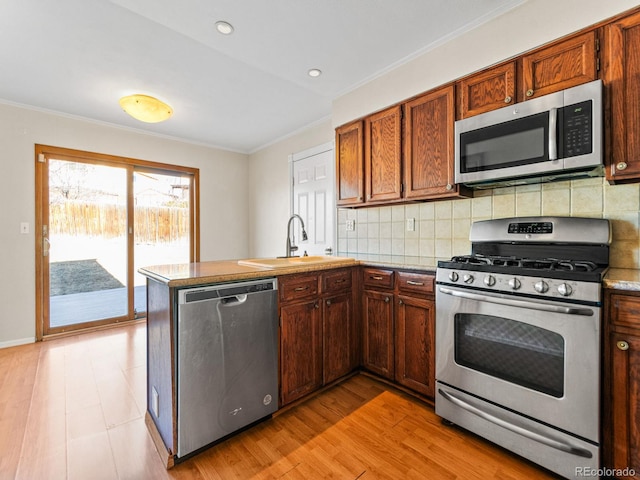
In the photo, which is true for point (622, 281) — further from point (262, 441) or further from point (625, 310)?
point (262, 441)

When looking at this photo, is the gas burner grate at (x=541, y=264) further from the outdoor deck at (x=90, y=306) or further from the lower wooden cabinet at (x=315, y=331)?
the outdoor deck at (x=90, y=306)

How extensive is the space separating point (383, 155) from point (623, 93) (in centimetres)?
143

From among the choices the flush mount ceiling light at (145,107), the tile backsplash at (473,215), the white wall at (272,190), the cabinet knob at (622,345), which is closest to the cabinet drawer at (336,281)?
the tile backsplash at (473,215)

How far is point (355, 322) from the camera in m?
2.35

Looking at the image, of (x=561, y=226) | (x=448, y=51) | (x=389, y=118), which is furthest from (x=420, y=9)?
(x=561, y=226)

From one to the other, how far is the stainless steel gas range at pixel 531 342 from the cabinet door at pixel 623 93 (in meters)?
0.34

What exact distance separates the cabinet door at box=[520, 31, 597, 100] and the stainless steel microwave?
0.08 meters

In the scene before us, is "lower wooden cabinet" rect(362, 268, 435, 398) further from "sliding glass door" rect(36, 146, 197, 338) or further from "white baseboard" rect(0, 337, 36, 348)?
"white baseboard" rect(0, 337, 36, 348)

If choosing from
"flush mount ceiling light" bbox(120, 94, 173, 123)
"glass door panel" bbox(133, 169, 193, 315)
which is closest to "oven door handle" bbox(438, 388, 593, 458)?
"flush mount ceiling light" bbox(120, 94, 173, 123)

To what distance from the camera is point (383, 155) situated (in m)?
2.52

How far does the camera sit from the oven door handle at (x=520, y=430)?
4.28 ft

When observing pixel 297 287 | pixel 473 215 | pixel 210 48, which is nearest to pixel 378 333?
pixel 297 287

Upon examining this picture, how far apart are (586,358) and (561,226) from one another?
788 mm

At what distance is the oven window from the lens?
1.39 metres
